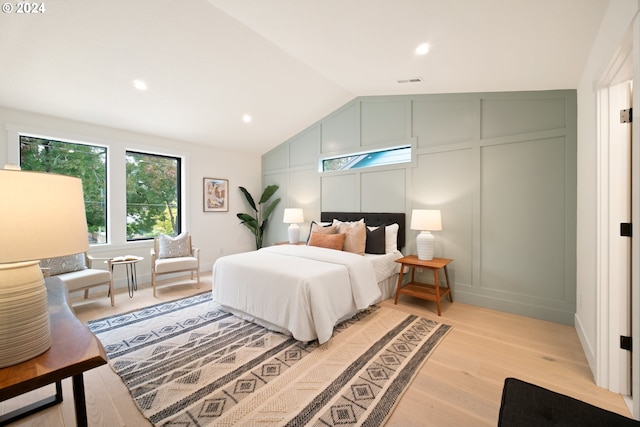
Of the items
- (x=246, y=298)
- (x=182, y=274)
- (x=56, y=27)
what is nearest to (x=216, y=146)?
(x=182, y=274)

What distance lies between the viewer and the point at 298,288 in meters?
2.37

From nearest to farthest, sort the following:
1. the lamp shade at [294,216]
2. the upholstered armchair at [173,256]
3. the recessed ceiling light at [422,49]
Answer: the recessed ceiling light at [422,49]
the upholstered armchair at [173,256]
the lamp shade at [294,216]

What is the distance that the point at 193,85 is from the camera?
347 centimetres

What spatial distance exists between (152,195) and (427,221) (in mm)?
4540

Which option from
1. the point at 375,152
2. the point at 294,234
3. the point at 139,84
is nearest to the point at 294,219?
the point at 294,234

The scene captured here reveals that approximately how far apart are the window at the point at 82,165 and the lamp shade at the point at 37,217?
359 centimetres

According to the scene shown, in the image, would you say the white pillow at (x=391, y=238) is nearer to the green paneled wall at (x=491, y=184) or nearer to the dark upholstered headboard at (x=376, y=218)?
the dark upholstered headboard at (x=376, y=218)

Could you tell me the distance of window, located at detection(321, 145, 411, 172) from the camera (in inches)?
159

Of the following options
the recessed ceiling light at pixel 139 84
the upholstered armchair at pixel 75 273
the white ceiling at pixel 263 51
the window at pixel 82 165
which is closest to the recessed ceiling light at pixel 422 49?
the white ceiling at pixel 263 51

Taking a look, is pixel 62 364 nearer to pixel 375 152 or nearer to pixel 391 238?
pixel 391 238

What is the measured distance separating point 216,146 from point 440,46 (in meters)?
4.30

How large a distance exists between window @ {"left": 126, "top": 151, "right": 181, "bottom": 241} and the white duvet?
232 centimetres

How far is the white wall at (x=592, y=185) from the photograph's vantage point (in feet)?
5.17

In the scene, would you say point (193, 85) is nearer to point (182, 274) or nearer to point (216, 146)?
point (216, 146)
